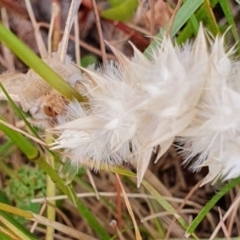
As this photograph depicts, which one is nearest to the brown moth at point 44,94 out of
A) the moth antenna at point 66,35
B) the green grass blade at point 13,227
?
the moth antenna at point 66,35

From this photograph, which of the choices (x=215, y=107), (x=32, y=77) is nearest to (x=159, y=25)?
(x=32, y=77)

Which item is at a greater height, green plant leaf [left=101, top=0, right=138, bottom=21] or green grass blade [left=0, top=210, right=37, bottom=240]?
green plant leaf [left=101, top=0, right=138, bottom=21]

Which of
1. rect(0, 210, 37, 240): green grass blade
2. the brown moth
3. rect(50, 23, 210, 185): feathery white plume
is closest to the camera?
rect(50, 23, 210, 185): feathery white plume

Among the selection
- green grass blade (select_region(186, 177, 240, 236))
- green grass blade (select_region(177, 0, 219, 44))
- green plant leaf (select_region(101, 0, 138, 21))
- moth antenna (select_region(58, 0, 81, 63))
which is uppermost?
moth antenna (select_region(58, 0, 81, 63))

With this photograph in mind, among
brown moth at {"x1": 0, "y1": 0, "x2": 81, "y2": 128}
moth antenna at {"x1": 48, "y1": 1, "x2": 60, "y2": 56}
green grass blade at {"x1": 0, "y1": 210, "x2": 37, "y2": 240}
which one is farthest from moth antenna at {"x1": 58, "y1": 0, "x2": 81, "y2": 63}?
green grass blade at {"x1": 0, "y1": 210, "x2": 37, "y2": 240}

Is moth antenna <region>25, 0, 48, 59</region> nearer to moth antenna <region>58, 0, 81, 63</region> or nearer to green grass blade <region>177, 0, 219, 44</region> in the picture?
moth antenna <region>58, 0, 81, 63</region>

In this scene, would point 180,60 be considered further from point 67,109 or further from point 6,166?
point 6,166

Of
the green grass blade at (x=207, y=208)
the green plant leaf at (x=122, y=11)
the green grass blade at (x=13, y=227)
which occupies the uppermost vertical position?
the green plant leaf at (x=122, y=11)

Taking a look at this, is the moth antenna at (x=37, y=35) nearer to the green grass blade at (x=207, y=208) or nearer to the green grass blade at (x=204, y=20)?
the green grass blade at (x=204, y=20)

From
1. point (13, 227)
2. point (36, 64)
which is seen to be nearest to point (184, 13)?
point (36, 64)
